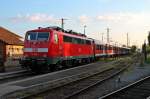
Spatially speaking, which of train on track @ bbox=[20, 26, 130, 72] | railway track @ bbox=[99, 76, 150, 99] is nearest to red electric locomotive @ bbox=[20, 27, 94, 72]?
train on track @ bbox=[20, 26, 130, 72]

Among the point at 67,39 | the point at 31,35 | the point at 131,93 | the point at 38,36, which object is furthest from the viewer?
the point at 67,39

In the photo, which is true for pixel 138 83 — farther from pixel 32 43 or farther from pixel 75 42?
pixel 75 42

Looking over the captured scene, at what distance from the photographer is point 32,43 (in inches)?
996

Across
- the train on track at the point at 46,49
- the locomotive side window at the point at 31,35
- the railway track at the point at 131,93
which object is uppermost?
the locomotive side window at the point at 31,35

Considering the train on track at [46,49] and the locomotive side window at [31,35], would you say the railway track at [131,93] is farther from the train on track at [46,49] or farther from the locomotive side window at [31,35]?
the locomotive side window at [31,35]

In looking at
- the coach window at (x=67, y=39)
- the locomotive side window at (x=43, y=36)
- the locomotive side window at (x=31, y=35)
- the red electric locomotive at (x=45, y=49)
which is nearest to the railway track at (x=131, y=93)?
the red electric locomotive at (x=45, y=49)

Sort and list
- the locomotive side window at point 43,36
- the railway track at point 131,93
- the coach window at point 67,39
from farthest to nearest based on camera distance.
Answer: the coach window at point 67,39 → the locomotive side window at point 43,36 → the railway track at point 131,93

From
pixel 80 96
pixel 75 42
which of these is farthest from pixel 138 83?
pixel 75 42

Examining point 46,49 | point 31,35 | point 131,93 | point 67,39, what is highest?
point 31,35

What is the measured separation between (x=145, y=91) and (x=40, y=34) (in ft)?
39.7

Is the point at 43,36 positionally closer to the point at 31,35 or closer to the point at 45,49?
the point at 31,35

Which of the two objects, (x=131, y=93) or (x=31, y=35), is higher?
(x=31, y=35)

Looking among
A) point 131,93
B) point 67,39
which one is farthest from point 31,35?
point 131,93

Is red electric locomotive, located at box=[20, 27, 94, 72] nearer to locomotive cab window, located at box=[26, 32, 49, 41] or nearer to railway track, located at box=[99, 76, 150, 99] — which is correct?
locomotive cab window, located at box=[26, 32, 49, 41]
